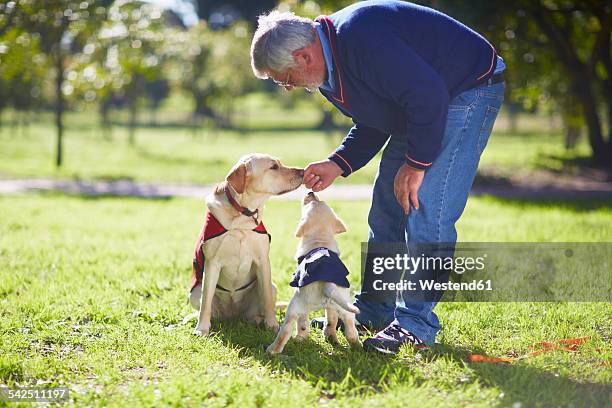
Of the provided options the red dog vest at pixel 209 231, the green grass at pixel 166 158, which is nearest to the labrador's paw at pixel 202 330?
the red dog vest at pixel 209 231

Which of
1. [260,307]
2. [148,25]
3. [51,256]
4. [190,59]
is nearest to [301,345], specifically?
[260,307]

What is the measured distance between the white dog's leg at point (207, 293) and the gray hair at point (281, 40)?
4.69 ft

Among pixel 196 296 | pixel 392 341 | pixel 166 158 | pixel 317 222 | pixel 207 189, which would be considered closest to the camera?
pixel 392 341

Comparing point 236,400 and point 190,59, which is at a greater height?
point 190,59

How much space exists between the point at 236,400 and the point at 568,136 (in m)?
21.9

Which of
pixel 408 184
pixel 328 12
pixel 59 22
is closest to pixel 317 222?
pixel 408 184

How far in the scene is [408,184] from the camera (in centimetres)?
392

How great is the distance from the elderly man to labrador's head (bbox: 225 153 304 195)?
13 centimetres

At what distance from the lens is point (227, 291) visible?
15.4ft

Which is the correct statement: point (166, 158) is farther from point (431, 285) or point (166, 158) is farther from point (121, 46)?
point (431, 285)

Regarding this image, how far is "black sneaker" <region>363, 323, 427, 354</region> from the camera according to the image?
3.99m

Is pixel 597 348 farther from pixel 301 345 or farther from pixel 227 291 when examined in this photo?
pixel 227 291

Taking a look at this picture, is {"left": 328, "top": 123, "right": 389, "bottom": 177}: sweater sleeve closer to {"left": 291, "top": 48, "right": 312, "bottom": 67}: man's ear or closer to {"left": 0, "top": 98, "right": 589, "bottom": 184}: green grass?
{"left": 291, "top": 48, "right": 312, "bottom": 67}: man's ear

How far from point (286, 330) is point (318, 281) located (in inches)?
14.4
